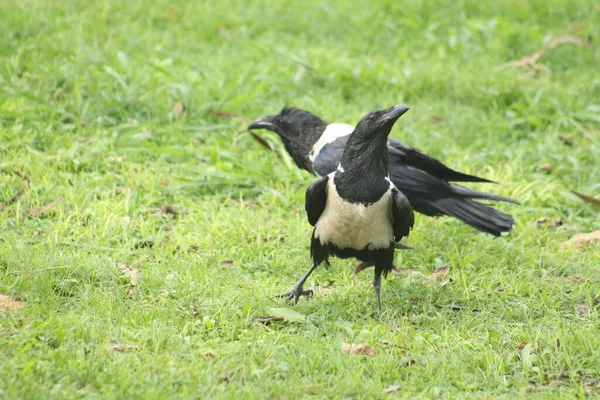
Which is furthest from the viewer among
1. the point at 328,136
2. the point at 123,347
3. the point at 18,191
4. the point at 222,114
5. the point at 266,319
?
the point at 222,114

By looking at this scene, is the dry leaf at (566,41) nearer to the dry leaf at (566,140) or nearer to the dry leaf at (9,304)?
the dry leaf at (566,140)

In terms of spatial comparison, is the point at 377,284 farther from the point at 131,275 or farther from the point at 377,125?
the point at 131,275

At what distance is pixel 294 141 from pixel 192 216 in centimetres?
105

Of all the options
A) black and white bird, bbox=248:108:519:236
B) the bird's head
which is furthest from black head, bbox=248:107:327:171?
black and white bird, bbox=248:108:519:236

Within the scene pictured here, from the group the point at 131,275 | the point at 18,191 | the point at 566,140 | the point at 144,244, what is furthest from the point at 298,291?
the point at 566,140

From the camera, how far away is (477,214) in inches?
206

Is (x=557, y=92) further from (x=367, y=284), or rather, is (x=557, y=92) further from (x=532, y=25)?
(x=367, y=284)

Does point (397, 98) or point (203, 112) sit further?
point (397, 98)

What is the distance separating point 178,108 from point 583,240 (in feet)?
11.6

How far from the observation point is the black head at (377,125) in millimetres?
4230

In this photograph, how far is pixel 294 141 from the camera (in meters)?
5.95

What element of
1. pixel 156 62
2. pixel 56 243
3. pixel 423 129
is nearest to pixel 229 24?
pixel 156 62

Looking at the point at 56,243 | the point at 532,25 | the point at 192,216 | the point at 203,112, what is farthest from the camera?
the point at 532,25

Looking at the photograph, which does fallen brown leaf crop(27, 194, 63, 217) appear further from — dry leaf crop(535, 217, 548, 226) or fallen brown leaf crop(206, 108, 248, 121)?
dry leaf crop(535, 217, 548, 226)
